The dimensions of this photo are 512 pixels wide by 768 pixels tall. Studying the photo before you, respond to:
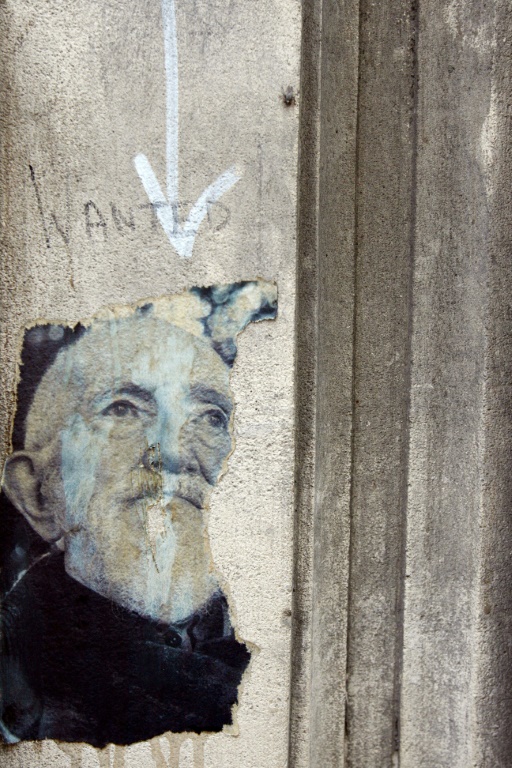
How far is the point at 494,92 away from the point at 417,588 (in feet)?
6.03

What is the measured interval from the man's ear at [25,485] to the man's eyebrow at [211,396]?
0.58m

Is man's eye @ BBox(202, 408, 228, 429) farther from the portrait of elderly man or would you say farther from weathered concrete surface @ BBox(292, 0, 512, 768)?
weathered concrete surface @ BBox(292, 0, 512, 768)

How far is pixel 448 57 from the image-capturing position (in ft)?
7.39

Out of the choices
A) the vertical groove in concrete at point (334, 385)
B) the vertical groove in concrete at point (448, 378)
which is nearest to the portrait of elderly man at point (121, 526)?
the vertical groove in concrete at point (334, 385)

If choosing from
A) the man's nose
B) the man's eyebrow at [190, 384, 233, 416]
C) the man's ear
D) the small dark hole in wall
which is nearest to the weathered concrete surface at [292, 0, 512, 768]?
the small dark hole in wall

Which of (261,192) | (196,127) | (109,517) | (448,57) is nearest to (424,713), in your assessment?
(109,517)

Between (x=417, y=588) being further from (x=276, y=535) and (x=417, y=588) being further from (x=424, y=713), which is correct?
(x=276, y=535)

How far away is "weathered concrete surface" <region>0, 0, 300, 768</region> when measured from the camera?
197cm

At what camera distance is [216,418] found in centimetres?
204

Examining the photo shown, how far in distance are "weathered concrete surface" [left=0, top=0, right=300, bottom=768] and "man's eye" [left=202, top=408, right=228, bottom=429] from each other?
65 mm

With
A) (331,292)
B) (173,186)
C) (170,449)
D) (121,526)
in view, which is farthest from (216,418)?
(173,186)

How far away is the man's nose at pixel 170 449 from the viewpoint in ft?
6.68

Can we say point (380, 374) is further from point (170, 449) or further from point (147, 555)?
point (147, 555)

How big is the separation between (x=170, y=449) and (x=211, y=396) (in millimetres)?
224
